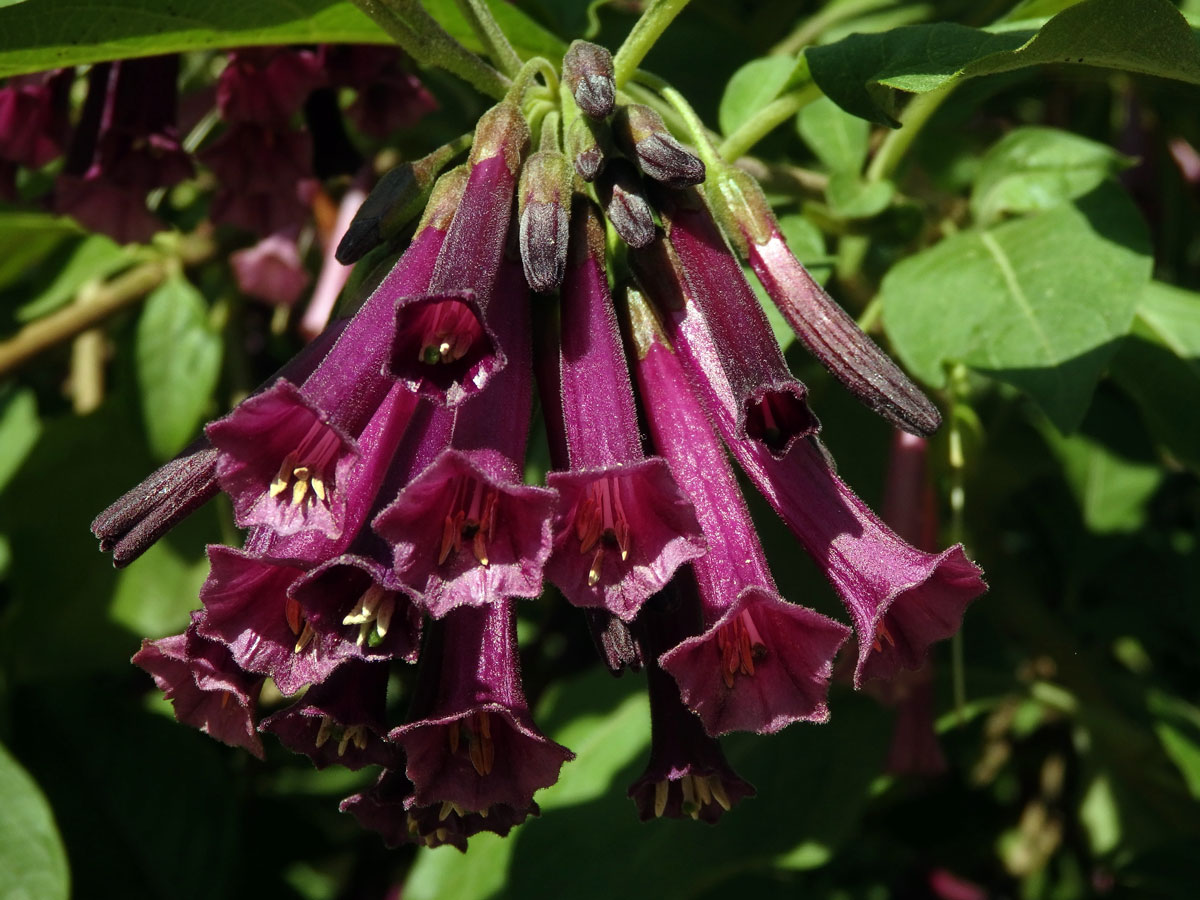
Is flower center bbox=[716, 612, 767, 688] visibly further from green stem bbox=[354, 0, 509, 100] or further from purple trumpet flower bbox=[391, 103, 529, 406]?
green stem bbox=[354, 0, 509, 100]

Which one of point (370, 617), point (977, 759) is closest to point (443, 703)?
point (370, 617)

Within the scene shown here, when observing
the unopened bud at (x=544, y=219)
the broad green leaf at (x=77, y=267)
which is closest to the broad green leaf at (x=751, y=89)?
the unopened bud at (x=544, y=219)

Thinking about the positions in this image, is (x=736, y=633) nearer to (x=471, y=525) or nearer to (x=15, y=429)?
(x=471, y=525)

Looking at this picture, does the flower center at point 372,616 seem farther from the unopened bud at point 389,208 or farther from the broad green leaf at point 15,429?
the broad green leaf at point 15,429

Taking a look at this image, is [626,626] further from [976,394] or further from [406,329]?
[976,394]

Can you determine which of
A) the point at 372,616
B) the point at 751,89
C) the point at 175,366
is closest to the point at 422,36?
the point at 751,89

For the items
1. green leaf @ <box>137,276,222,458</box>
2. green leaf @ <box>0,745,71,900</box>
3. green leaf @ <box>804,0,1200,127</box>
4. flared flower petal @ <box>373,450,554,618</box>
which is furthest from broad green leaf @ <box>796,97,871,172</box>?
green leaf @ <box>0,745,71,900</box>
